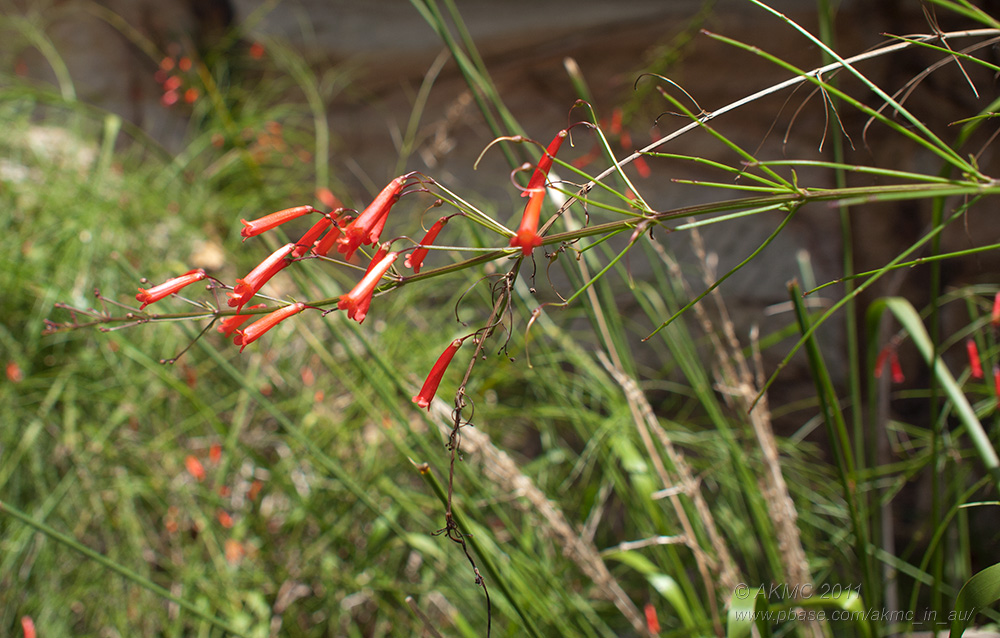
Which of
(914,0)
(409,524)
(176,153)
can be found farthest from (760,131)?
(176,153)

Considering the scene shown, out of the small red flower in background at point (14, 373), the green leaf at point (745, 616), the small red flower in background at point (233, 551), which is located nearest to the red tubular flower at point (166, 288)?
the green leaf at point (745, 616)

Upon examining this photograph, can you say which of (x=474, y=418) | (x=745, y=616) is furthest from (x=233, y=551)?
(x=745, y=616)

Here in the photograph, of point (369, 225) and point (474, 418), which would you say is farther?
point (474, 418)

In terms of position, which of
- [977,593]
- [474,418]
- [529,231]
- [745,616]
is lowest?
[474,418]

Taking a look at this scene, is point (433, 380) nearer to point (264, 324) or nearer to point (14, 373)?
point (264, 324)

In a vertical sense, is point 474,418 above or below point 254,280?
below

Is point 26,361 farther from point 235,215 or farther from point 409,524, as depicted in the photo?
point 409,524

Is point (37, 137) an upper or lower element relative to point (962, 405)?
lower

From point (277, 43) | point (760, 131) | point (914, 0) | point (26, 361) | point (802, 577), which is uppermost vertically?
point (914, 0)
